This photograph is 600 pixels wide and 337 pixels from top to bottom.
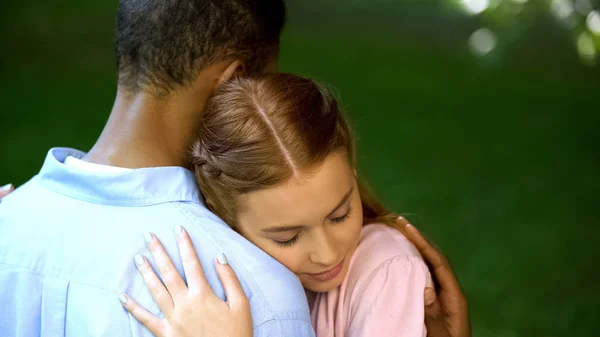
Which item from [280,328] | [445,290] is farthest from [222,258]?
[445,290]

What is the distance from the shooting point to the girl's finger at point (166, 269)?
1375 millimetres

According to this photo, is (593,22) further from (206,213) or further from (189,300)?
(189,300)

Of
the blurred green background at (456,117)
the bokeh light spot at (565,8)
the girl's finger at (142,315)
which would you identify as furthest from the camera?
the bokeh light spot at (565,8)

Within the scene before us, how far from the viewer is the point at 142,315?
53.0 inches

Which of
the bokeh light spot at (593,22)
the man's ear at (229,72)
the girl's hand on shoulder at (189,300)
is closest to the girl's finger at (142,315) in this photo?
the girl's hand on shoulder at (189,300)

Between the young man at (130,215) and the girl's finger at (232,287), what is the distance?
2 centimetres

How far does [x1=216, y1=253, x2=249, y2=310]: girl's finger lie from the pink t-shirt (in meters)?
0.38

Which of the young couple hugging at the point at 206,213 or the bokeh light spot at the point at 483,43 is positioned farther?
the bokeh light spot at the point at 483,43

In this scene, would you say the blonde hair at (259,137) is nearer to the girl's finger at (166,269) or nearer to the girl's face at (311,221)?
the girl's face at (311,221)

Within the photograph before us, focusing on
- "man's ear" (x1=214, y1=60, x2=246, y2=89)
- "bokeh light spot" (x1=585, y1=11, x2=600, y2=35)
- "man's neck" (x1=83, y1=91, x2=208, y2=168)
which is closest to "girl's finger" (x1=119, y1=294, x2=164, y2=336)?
"man's neck" (x1=83, y1=91, x2=208, y2=168)

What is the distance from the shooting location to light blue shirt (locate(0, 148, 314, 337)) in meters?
1.37

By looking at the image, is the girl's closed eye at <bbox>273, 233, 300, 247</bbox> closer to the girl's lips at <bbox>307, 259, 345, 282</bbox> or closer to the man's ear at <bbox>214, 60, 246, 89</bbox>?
the girl's lips at <bbox>307, 259, 345, 282</bbox>

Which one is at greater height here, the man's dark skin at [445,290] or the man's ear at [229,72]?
the man's ear at [229,72]

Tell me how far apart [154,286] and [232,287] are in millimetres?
140
